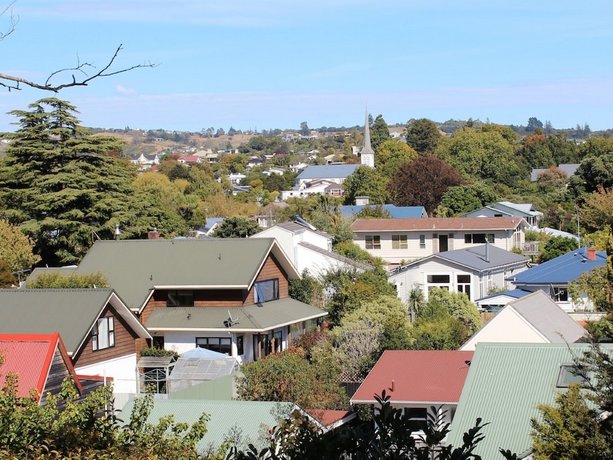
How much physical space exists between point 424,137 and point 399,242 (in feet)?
276

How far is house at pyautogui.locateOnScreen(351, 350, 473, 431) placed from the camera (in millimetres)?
22703

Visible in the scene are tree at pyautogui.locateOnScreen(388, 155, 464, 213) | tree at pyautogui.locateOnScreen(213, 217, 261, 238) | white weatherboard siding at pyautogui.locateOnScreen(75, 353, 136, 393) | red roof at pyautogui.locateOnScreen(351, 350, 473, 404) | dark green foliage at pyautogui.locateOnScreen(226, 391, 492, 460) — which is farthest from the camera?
tree at pyautogui.locateOnScreen(388, 155, 464, 213)

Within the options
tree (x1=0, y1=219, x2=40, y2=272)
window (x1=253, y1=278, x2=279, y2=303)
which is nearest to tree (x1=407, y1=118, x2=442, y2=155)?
tree (x1=0, y1=219, x2=40, y2=272)

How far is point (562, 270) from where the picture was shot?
3950cm

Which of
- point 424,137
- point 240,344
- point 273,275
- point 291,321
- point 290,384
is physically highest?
point 424,137

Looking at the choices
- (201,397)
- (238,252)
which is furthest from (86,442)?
(238,252)

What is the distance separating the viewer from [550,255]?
51.2m

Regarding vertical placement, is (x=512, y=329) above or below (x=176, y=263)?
below

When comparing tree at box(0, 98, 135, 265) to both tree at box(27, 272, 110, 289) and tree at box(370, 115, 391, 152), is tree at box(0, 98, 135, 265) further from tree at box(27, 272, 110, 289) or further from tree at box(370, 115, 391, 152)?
tree at box(370, 115, 391, 152)

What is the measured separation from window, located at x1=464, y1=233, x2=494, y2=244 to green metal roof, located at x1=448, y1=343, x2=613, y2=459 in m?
36.4

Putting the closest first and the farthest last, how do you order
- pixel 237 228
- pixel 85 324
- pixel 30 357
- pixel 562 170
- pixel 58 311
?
pixel 30 357, pixel 85 324, pixel 58 311, pixel 237 228, pixel 562 170

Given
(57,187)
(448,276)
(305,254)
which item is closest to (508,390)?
(305,254)

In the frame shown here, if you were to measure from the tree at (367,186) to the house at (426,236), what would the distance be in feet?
75.5

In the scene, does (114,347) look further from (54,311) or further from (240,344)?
(240,344)
